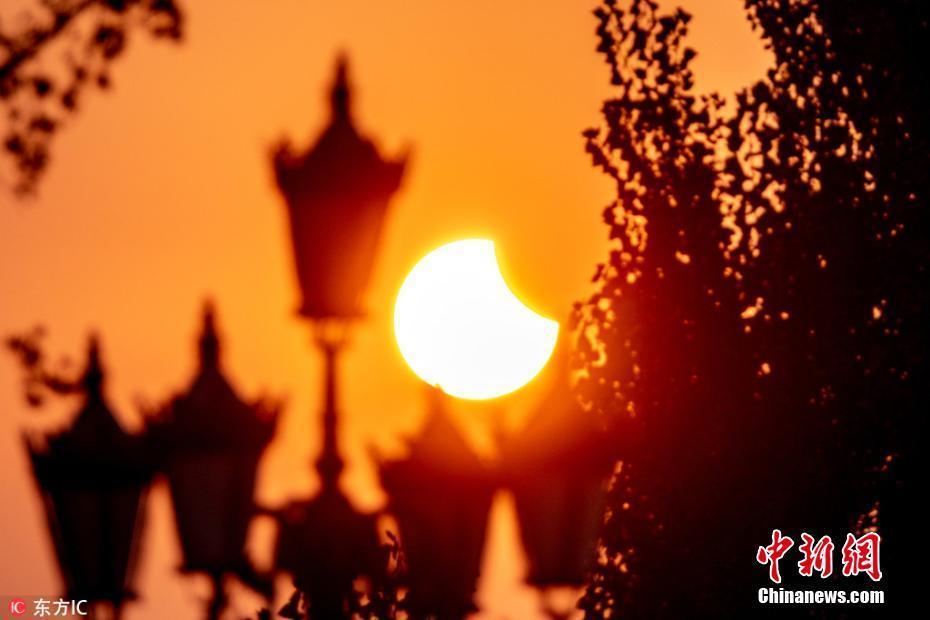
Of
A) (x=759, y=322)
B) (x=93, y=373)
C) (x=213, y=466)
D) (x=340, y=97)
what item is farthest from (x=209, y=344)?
(x=759, y=322)

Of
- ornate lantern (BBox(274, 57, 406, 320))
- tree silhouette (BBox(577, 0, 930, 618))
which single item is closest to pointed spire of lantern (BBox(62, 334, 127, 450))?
ornate lantern (BBox(274, 57, 406, 320))

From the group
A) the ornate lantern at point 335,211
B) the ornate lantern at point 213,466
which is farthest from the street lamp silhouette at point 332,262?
the ornate lantern at point 213,466

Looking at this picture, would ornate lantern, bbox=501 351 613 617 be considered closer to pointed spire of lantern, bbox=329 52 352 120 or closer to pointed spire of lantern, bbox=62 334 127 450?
pointed spire of lantern, bbox=329 52 352 120

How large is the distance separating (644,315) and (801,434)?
165cm

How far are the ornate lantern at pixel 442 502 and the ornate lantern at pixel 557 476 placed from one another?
116 mm

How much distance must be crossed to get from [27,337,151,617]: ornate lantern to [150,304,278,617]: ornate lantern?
132 millimetres

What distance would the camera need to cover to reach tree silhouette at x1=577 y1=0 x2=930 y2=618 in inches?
633

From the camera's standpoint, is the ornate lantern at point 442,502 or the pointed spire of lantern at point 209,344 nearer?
the ornate lantern at point 442,502

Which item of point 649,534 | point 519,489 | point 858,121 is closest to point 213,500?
point 519,489

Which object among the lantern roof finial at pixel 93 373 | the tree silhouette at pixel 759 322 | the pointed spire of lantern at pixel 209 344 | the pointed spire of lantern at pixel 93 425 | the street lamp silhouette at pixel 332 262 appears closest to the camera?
the street lamp silhouette at pixel 332 262

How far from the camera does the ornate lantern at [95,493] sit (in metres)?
6.70

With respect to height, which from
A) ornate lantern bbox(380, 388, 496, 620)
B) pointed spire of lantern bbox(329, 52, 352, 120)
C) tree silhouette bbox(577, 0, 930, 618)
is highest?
tree silhouette bbox(577, 0, 930, 618)

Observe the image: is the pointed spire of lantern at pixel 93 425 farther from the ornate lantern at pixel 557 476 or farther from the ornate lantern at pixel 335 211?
the ornate lantern at pixel 557 476

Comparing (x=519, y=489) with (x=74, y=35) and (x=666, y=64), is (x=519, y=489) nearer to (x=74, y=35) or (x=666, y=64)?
(x=74, y=35)
